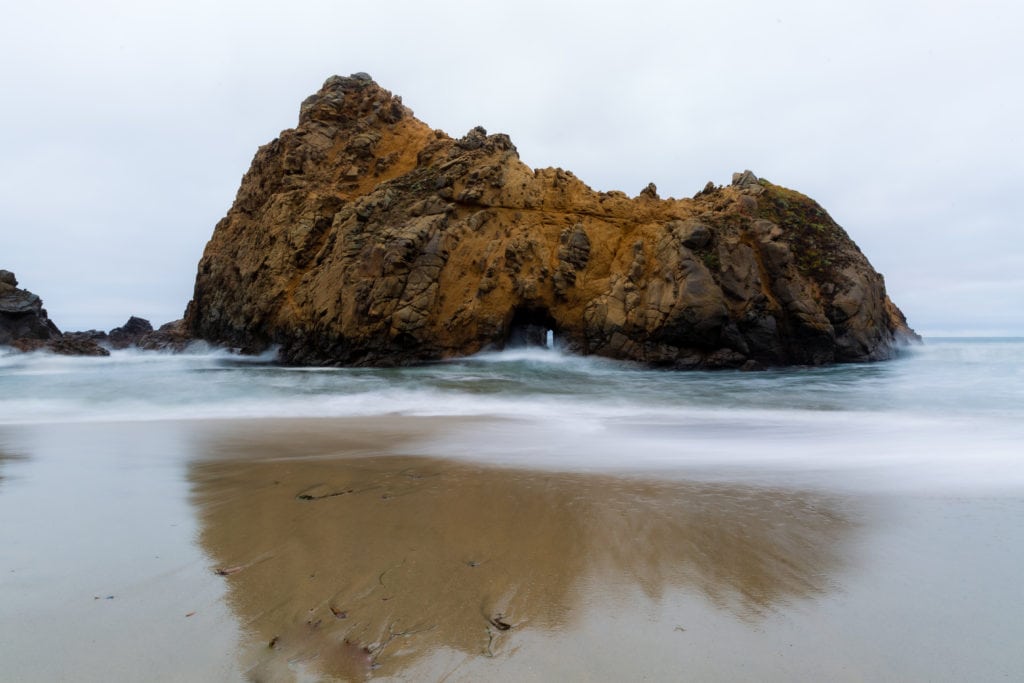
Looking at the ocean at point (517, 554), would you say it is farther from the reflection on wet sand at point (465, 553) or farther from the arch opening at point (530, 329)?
the arch opening at point (530, 329)

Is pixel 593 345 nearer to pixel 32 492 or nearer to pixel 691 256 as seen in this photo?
pixel 691 256

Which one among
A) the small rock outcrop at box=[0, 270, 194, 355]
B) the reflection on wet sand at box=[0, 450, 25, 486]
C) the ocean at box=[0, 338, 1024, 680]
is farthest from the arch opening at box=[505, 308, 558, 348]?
the small rock outcrop at box=[0, 270, 194, 355]

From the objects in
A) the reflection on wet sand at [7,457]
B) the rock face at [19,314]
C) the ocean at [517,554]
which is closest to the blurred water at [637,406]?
the ocean at [517,554]

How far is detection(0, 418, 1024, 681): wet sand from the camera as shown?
1.95m

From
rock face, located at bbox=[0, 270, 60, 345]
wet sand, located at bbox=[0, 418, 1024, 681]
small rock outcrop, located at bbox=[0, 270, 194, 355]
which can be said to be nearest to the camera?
wet sand, located at bbox=[0, 418, 1024, 681]

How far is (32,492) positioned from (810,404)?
10815 millimetres

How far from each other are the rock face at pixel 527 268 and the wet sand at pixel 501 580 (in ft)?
41.3

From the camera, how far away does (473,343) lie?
17625 millimetres

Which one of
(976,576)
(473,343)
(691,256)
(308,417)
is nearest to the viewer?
(976,576)


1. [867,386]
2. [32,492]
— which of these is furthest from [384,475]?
[867,386]

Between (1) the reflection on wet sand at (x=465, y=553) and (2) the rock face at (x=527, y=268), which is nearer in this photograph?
(1) the reflection on wet sand at (x=465, y=553)

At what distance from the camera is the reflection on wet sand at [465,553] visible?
83.7 inches

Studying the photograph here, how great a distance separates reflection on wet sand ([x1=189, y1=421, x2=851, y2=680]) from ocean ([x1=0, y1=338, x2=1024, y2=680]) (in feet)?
0.05

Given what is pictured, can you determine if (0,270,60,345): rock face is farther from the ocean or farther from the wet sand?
the wet sand
